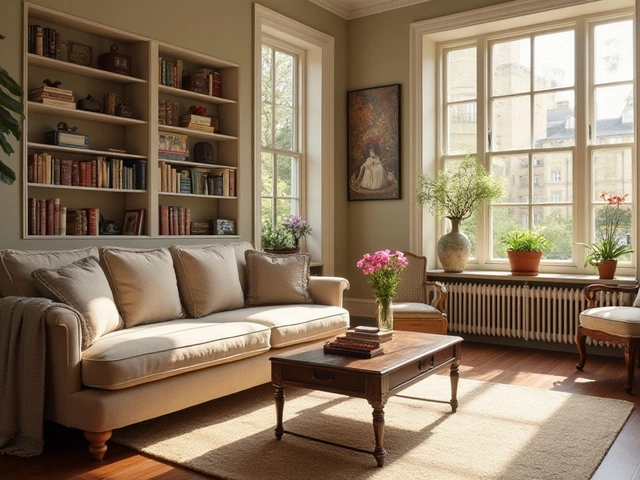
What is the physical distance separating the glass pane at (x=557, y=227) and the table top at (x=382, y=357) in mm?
2664

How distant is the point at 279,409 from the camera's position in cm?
318

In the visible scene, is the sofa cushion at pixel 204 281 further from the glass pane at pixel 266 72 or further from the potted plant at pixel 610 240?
the potted plant at pixel 610 240

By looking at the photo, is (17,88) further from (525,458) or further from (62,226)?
(525,458)

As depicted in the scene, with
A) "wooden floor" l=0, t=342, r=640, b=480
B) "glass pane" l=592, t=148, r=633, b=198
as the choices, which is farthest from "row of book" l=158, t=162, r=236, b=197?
"glass pane" l=592, t=148, r=633, b=198

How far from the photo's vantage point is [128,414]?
3.03 meters

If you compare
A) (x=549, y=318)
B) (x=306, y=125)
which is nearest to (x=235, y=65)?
(x=306, y=125)

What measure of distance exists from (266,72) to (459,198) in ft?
7.12

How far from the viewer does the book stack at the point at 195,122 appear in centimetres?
493

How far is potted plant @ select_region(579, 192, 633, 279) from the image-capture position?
522cm

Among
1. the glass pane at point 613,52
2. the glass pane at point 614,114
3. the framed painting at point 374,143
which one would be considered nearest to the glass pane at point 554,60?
the glass pane at point 613,52

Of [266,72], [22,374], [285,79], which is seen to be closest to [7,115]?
[22,374]

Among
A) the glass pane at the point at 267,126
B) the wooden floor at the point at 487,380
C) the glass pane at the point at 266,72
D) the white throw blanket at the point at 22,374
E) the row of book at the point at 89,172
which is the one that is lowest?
the wooden floor at the point at 487,380

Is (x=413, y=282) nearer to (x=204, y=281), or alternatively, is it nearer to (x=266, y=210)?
(x=266, y=210)

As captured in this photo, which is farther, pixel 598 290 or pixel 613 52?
pixel 613 52
